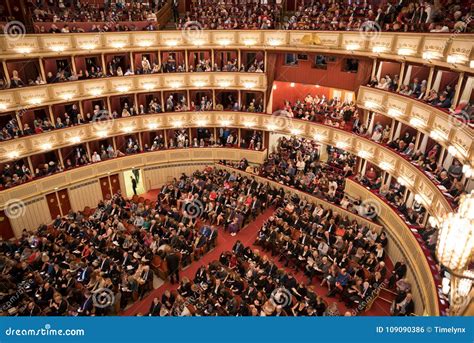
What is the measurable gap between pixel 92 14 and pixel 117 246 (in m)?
15.0

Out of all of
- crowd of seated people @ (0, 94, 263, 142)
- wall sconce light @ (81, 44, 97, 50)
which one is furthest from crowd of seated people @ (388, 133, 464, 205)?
wall sconce light @ (81, 44, 97, 50)

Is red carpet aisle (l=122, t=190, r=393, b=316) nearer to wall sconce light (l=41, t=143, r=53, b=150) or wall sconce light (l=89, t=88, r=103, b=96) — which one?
wall sconce light (l=41, t=143, r=53, b=150)

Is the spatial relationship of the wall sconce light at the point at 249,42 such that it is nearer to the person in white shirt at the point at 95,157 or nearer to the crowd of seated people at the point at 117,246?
the crowd of seated people at the point at 117,246

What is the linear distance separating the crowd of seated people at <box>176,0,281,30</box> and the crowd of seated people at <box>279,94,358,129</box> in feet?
16.9

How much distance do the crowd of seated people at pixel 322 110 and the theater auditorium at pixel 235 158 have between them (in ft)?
0.46

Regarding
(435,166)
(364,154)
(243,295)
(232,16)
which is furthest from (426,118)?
(232,16)

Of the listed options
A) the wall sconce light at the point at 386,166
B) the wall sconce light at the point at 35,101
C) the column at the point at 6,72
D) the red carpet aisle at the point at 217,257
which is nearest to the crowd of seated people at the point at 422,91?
the wall sconce light at the point at 386,166

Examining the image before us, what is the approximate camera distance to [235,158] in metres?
24.1

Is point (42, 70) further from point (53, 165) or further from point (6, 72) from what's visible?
point (53, 165)

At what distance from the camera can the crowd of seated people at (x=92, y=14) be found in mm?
20844

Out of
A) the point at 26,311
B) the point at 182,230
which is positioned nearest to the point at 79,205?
the point at 182,230

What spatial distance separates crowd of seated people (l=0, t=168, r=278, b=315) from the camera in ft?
43.0

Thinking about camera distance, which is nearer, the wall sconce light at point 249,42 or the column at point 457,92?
the column at point 457,92

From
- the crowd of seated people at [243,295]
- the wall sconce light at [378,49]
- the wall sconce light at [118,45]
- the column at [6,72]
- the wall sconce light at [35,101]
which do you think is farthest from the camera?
the wall sconce light at [118,45]
